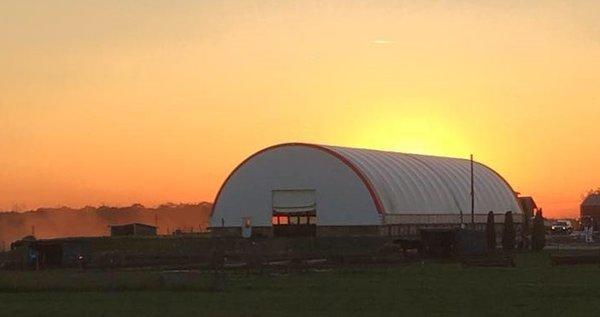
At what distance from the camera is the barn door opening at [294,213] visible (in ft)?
247

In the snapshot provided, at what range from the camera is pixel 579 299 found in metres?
29.2

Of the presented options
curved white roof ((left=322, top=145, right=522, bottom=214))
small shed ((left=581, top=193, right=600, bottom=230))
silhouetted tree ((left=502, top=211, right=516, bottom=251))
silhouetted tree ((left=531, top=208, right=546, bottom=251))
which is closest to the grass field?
silhouetted tree ((left=502, top=211, right=516, bottom=251))

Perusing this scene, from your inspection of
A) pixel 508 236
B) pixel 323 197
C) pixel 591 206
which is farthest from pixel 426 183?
pixel 591 206

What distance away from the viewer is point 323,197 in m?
74.4

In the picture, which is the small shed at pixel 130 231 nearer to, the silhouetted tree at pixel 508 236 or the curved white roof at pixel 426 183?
the curved white roof at pixel 426 183

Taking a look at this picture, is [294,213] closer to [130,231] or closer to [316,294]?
[130,231]

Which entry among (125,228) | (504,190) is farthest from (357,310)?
(504,190)

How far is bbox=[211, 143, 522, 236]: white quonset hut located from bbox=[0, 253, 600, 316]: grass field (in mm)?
29422

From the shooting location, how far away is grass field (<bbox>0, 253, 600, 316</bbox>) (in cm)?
2669

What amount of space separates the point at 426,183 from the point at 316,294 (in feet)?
172

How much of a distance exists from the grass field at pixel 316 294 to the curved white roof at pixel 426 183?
31550 millimetres

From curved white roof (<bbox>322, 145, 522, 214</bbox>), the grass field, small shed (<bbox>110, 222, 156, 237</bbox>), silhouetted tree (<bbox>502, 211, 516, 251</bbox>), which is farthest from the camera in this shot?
small shed (<bbox>110, 222, 156, 237</bbox>)

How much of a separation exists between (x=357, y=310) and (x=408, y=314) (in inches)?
66.1

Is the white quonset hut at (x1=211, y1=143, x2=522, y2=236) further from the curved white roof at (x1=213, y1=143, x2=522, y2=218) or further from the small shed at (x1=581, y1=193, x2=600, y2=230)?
the small shed at (x1=581, y1=193, x2=600, y2=230)
